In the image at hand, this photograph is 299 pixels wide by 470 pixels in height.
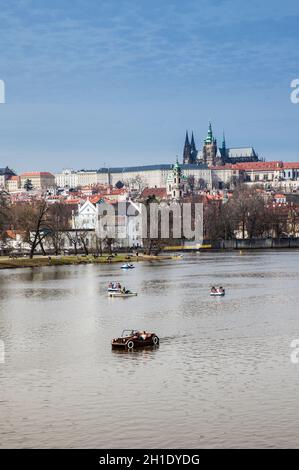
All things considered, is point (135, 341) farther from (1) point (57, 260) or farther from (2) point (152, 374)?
(1) point (57, 260)

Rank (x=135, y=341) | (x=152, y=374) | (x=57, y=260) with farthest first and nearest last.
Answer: (x=57, y=260) < (x=135, y=341) < (x=152, y=374)

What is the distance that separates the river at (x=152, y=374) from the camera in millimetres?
27188

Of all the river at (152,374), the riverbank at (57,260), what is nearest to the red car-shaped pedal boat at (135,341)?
the river at (152,374)

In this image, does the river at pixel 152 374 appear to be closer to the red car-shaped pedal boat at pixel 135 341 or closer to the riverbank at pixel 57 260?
the red car-shaped pedal boat at pixel 135 341

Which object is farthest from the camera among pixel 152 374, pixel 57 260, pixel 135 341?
pixel 57 260

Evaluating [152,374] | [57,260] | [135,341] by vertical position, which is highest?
[57,260]

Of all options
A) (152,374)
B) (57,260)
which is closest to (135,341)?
(152,374)

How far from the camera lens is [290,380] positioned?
3300cm

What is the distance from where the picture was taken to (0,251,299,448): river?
2719cm

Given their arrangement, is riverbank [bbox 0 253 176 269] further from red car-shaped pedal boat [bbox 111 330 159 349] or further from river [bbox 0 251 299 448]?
red car-shaped pedal boat [bbox 111 330 159 349]

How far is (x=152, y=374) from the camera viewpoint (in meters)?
→ 34.7

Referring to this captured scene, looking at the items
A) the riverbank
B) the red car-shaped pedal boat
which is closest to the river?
the red car-shaped pedal boat
